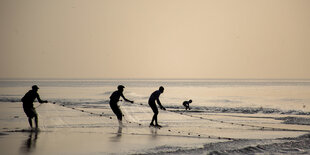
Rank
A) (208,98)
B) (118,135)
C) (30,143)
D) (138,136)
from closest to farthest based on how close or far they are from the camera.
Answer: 1. (30,143)
2. (138,136)
3. (118,135)
4. (208,98)

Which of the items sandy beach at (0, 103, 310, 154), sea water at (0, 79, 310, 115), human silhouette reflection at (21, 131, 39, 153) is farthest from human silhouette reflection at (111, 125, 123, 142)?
sea water at (0, 79, 310, 115)

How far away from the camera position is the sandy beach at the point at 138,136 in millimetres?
14461

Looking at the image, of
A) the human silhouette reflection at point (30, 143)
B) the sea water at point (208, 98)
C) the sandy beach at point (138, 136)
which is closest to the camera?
the human silhouette reflection at point (30, 143)

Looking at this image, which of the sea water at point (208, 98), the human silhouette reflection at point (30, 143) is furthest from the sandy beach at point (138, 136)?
the sea water at point (208, 98)

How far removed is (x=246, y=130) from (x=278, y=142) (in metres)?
3.78

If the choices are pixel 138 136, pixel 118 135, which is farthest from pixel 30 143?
pixel 138 136

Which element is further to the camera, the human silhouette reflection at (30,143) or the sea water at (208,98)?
the sea water at (208,98)

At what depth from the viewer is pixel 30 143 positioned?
1536 cm

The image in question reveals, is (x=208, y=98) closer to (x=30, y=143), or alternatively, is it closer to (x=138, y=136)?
(x=138, y=136)

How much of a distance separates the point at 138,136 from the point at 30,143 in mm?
3769

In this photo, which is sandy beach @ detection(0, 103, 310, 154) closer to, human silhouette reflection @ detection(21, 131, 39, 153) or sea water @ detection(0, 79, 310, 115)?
human silhouette reflection @ detection(21, 131, 39, 153)

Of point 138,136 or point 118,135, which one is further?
point 118,135

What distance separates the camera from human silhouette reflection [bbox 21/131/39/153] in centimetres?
1405

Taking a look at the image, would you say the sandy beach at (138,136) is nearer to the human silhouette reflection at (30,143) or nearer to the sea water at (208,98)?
the human silhouette reflection at (30,143)
